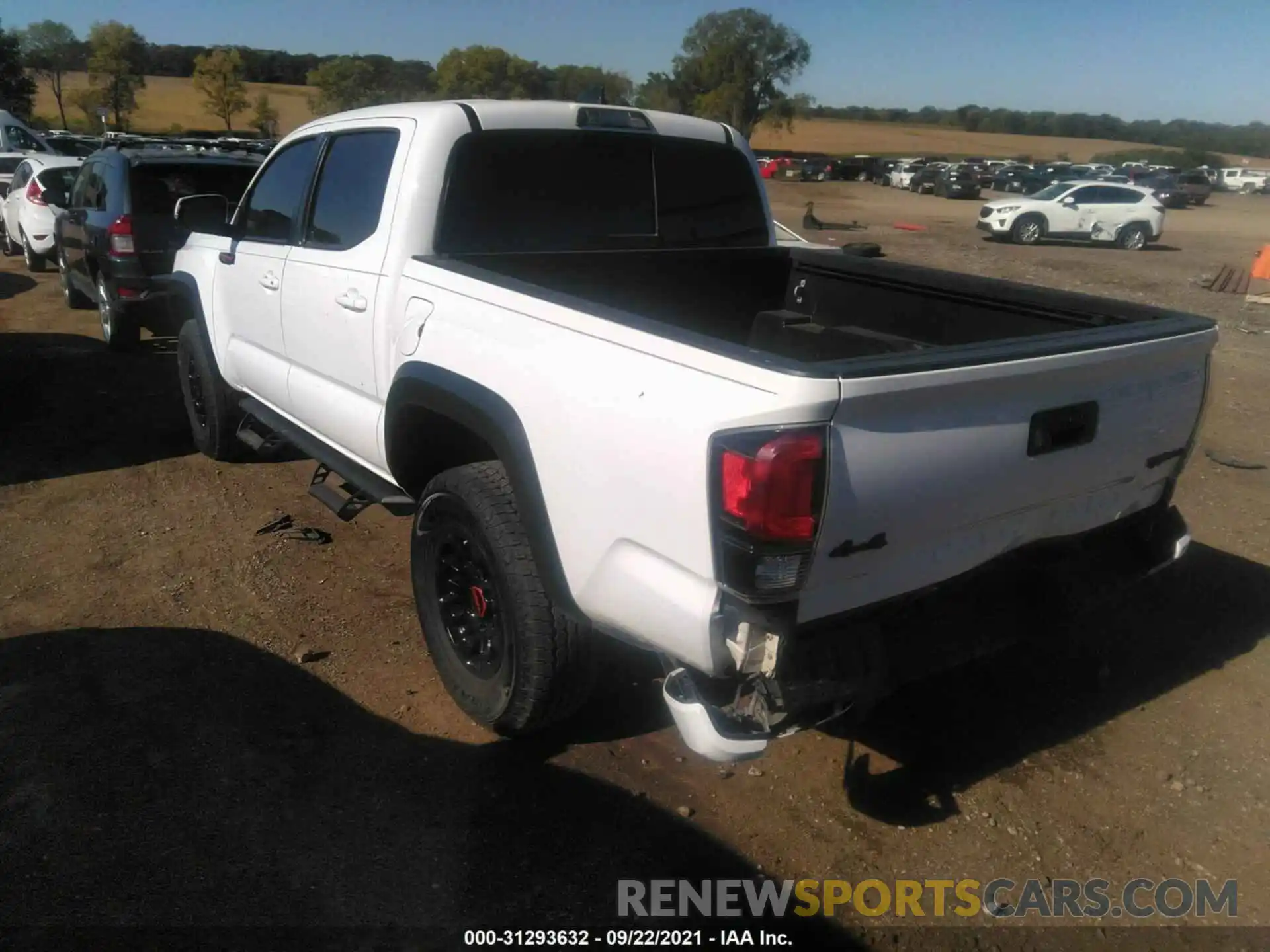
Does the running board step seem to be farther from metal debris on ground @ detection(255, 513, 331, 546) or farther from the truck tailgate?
the truck tailgate

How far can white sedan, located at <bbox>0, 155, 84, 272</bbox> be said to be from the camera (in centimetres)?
1215

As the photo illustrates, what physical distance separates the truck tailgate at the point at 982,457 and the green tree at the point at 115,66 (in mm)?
68849

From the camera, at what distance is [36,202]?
12758 millimetres

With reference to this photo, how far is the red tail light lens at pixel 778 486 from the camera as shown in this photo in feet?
7.07

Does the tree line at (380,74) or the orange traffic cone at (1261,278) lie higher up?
the tree line at (380,74)

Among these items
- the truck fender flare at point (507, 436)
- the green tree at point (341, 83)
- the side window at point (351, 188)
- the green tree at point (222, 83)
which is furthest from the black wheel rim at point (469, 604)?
the green tree at point (222, 83)

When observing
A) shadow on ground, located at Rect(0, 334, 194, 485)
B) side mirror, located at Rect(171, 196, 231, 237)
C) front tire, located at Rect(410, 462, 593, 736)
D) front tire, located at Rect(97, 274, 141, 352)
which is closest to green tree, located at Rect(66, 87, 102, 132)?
front tire, located at Rect(97, 274, 141, 352)

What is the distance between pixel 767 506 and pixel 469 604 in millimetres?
1630

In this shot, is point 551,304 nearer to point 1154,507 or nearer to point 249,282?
point 1154,507

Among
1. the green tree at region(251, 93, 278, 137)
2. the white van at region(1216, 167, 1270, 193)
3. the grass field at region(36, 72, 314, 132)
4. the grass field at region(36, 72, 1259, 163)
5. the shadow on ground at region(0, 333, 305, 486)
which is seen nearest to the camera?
the shadow on ground at region(0, 333, 305, 486)

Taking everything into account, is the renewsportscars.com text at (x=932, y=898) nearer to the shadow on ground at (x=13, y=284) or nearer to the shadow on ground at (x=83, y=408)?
the shadow on ground at (x=83, y=408)

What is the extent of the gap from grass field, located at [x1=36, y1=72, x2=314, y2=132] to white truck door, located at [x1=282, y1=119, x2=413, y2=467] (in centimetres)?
6407

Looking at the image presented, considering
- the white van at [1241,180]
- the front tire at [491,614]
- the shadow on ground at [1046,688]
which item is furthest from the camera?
the white van at [1241,180]

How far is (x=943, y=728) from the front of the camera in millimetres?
3527
